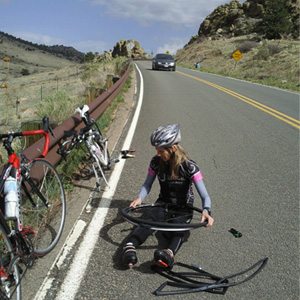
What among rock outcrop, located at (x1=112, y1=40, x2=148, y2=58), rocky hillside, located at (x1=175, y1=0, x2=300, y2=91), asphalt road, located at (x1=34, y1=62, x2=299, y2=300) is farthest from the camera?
rock outcrop, located at (x1=112, y1=40, x2=148, y2=58)

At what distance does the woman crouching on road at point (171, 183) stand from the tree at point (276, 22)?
167 feet

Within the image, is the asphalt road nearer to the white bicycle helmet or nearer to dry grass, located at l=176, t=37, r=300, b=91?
the white bicycle helmet

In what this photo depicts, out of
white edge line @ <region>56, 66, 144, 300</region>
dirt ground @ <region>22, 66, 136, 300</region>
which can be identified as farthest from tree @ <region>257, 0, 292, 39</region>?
white edge line @ <region>56, 66, 144, 300</region>

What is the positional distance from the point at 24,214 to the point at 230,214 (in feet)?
7.79

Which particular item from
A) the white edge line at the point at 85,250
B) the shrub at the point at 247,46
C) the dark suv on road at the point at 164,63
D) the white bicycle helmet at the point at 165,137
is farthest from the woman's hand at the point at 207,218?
the shrub at the point at 247,46

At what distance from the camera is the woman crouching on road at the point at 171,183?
3158 mm

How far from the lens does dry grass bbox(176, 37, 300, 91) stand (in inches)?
955

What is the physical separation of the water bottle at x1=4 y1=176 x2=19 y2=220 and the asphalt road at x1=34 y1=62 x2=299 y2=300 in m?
0.77

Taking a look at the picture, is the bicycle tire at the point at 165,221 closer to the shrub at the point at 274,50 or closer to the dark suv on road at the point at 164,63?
the dark suv on road at the point at 164,63

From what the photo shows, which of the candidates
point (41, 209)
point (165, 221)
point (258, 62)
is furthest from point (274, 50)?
point (41, 209)

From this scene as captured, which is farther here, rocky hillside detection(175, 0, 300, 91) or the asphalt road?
rocky hillside detection(175, 0, 300, 91)

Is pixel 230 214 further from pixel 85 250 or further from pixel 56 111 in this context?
→ pixel 56 111

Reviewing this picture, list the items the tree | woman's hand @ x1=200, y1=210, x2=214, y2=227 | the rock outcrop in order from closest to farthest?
1. woman's hand @ x1=200, y1=210, x2=214, y2=227
2. the tree
3. the rock outcrop

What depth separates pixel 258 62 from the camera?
32438mm
